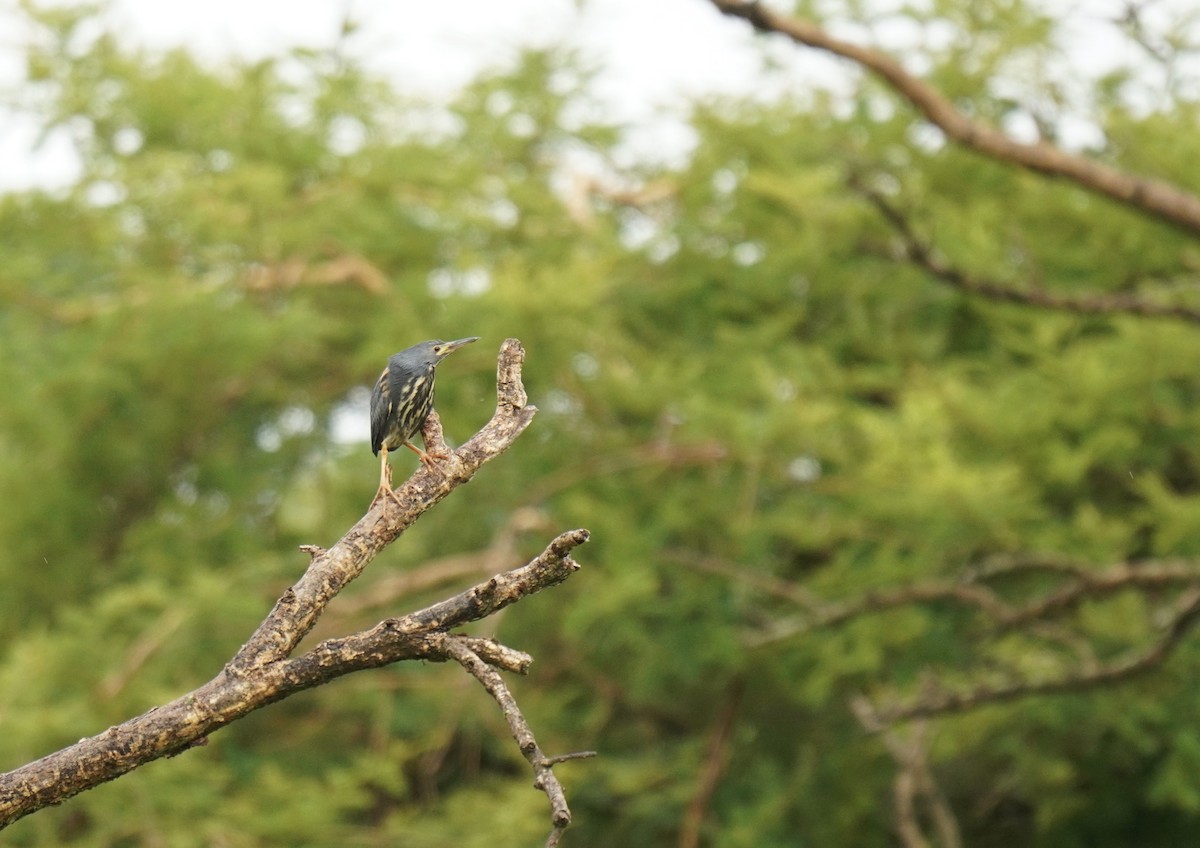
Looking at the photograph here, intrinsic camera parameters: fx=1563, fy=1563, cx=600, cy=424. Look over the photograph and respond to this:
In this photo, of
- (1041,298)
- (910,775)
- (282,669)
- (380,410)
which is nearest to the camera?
(282,669)

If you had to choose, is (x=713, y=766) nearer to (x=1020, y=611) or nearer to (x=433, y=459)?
(x=1020, y=611)

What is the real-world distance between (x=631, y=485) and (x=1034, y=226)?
4.49 meters

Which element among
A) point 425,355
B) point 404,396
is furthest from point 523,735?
point 425,355

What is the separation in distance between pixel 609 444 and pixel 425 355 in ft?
25.7

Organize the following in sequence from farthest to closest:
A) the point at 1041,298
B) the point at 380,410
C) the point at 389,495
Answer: the point at 1041,298 < the point at 380,410 < the point at 389,495

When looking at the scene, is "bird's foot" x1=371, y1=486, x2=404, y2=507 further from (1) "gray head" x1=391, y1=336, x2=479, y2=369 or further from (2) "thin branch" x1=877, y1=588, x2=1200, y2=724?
(2) "thin branch" x1=877, y1=588, x2=1200, y2=724

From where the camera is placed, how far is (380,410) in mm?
3109

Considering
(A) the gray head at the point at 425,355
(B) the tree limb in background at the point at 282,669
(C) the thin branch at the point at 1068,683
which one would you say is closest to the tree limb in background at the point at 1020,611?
(C) the thin branch at the point at 1068,683

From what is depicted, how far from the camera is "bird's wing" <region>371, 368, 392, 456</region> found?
3062mm

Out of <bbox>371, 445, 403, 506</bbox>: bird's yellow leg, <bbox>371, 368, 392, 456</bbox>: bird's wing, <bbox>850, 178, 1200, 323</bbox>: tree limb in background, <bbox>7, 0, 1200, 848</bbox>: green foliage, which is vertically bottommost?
<bbox>7, 0, 1200, 848</bbox>: green foliage

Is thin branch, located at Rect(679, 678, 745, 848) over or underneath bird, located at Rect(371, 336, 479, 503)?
underneath

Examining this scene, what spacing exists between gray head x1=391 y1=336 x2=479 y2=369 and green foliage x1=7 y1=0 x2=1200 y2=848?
5649mm

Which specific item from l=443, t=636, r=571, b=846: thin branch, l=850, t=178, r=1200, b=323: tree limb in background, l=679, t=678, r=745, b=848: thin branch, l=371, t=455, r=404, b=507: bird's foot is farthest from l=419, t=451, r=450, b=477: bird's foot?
l=679, t=678, r=745, b=848: thin branch

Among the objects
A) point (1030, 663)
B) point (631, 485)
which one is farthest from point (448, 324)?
point (1030, 663)
